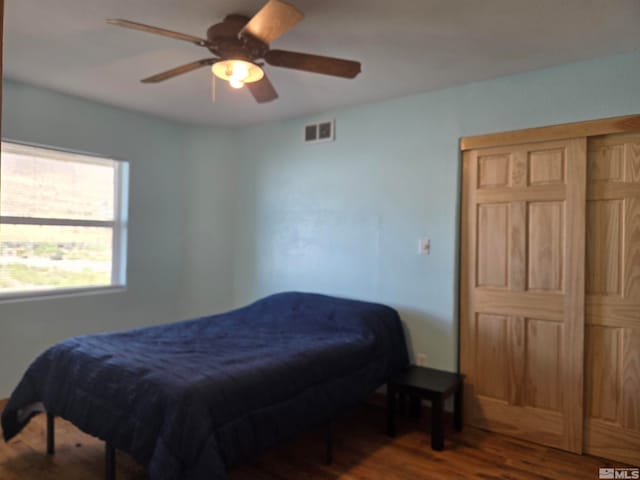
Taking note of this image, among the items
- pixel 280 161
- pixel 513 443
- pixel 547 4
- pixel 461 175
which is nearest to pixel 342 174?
pixel 280 161

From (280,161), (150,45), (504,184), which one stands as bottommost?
(504,184)

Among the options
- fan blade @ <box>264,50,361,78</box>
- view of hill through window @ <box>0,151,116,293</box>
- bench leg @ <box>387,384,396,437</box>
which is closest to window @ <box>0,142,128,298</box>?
view of hill through window @ <box>0,151,116,293</box>

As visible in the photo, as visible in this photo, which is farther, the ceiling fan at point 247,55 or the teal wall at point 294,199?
the teal wall at point 294,199

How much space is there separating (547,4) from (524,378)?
2247 millimetres

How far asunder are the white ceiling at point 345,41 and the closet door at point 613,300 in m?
0.72

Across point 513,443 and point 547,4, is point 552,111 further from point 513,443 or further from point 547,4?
point 513,443

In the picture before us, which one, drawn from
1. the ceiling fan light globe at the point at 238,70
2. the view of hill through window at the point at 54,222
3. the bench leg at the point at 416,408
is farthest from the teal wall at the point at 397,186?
the ceiling fan light globe at the point at 238,70

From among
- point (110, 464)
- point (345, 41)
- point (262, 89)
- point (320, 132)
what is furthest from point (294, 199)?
point (110, 464)

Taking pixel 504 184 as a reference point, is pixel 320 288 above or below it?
below

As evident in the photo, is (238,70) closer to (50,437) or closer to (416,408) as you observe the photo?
(50,437)

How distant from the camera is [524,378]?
Result: 293 centimetres

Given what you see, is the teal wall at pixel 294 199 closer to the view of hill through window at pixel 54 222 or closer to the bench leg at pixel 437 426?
the view of hill through window at pixel 54 222

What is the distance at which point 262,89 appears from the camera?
2.50 m

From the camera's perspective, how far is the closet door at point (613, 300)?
2590 millimetres
